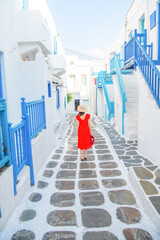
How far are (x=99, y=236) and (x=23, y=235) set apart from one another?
3.12 feet

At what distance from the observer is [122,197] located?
3.15 meters

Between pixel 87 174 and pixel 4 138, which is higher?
pixel 4 138

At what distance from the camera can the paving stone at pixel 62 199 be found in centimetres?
300

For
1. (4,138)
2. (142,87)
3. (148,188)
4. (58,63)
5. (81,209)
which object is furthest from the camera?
(58,63)

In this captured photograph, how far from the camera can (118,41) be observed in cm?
1397

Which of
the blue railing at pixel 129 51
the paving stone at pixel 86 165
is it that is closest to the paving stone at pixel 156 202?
the paving stone at pixel 86 165

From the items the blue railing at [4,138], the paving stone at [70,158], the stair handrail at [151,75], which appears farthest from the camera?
the paving stone at [70,158]

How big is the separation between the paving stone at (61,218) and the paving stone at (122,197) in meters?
0.76

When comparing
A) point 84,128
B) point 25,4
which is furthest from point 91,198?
point 25,4

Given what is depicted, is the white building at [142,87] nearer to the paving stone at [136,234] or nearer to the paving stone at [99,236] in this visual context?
the paving stone at [136,234]

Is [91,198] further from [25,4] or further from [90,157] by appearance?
[25,4]

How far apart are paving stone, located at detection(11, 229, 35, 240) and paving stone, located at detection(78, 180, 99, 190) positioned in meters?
1.29

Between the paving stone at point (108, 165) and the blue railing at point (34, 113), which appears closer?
the blue railing at point (34, 113)

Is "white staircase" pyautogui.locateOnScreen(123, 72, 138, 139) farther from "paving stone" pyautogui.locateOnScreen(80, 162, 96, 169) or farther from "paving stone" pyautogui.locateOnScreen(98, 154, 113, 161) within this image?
"paving stone" pyautogui.locateOnScreen(80, 162, 96, 169)
